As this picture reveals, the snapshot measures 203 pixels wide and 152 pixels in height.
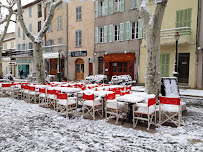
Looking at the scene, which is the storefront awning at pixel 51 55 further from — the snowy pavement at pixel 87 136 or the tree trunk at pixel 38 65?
the snowy pavement at pixel 87 136

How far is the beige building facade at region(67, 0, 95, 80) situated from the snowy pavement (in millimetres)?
14754

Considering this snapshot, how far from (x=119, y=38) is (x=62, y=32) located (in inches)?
380

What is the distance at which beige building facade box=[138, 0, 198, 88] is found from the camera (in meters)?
13.5

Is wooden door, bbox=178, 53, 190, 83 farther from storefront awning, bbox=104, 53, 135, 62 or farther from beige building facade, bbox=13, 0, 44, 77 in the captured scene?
beige building facade, bbox=13, 0, 44, 77

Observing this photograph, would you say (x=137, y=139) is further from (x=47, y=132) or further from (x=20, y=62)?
(x=20, y=62)

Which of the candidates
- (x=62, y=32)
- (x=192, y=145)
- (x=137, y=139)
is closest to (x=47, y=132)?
(x=137, y=139)

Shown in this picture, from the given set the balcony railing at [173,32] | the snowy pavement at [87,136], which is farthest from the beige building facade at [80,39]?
the snowy pavement at [87,136]

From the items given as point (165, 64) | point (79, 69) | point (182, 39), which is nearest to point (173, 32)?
point (182, 39)

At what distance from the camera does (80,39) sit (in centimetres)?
2130

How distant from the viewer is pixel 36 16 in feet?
90.5

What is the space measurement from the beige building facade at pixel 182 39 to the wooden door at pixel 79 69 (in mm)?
10139

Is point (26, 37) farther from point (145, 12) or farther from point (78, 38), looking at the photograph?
point (145, 12)

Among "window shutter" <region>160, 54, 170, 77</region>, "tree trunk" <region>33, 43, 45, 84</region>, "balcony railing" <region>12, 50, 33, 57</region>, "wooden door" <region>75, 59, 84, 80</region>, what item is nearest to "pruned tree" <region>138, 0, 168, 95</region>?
"tree trunk" <region>33, 43, 45, 84</region>

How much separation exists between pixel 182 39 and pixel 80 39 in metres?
12.2
